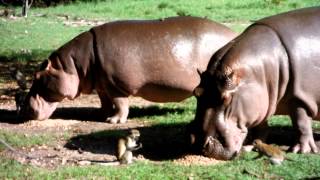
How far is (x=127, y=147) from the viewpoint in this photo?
731 centimetres

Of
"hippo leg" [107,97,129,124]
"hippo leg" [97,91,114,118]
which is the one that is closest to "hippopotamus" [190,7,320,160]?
"hippo leg" [107,97,129,124]

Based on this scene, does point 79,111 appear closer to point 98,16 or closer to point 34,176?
point 34,176

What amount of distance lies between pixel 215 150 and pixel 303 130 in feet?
3.32

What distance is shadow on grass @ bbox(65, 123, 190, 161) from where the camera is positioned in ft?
25.7

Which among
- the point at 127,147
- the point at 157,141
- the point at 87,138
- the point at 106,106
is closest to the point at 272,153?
the point at 127,147

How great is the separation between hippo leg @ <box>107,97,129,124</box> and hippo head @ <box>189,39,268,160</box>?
2.55 meters

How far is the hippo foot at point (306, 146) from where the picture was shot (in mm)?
7441

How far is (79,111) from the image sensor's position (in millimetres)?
10727

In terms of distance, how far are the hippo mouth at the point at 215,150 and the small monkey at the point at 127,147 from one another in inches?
29.3

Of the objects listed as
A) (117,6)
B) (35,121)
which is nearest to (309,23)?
(35,121)

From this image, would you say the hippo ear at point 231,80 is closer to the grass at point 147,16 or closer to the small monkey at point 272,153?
the small monkey at point 272,153

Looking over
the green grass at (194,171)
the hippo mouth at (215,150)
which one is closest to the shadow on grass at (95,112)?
the green grass at (194,171)

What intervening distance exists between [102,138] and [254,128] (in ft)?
6.40

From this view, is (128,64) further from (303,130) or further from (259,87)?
(303,130)
